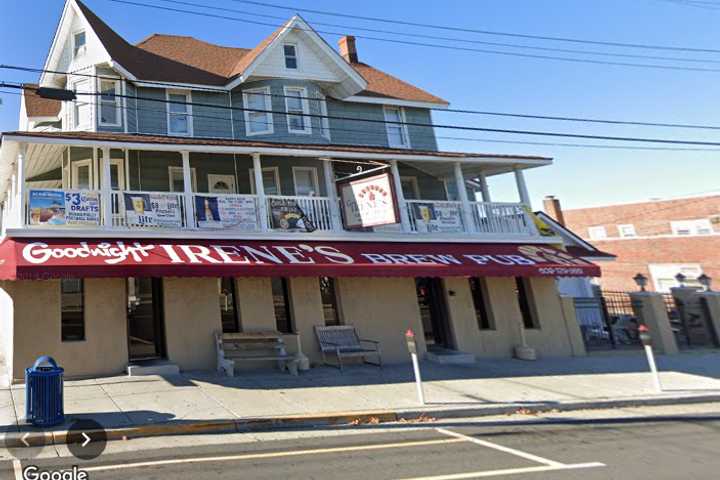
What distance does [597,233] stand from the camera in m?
40.9

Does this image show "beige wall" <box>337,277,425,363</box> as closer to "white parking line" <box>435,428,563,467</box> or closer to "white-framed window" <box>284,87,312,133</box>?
"white parking line" <box>435,428,563,467</box>

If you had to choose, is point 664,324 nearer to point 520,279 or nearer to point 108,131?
point 520,279

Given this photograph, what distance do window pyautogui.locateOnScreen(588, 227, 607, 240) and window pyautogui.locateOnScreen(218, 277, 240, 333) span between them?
36.3 meters

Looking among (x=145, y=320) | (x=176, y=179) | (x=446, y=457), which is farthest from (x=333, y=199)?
(x=446, y=457)

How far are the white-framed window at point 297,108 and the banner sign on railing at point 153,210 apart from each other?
21.1ft

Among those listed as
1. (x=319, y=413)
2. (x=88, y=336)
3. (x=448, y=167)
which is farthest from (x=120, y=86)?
(x=319, y=413)

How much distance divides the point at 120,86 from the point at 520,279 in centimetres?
1540

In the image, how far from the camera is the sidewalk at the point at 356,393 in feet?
26.3

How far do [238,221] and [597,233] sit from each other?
120 feet

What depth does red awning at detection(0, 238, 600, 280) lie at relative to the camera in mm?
9945

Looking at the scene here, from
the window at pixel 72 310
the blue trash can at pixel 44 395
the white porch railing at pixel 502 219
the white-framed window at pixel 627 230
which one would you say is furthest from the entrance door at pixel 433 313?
the white-framed window at pixel 627 230

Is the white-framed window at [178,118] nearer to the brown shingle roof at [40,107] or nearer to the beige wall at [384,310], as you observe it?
the brown shingle roof at [40,107]

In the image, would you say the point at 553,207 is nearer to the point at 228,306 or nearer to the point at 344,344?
the point at 344,344

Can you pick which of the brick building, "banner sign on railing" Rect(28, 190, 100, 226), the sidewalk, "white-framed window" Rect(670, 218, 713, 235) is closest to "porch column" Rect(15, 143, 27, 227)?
"banner sign on railing" Rect(28, 190, 100, 226)
